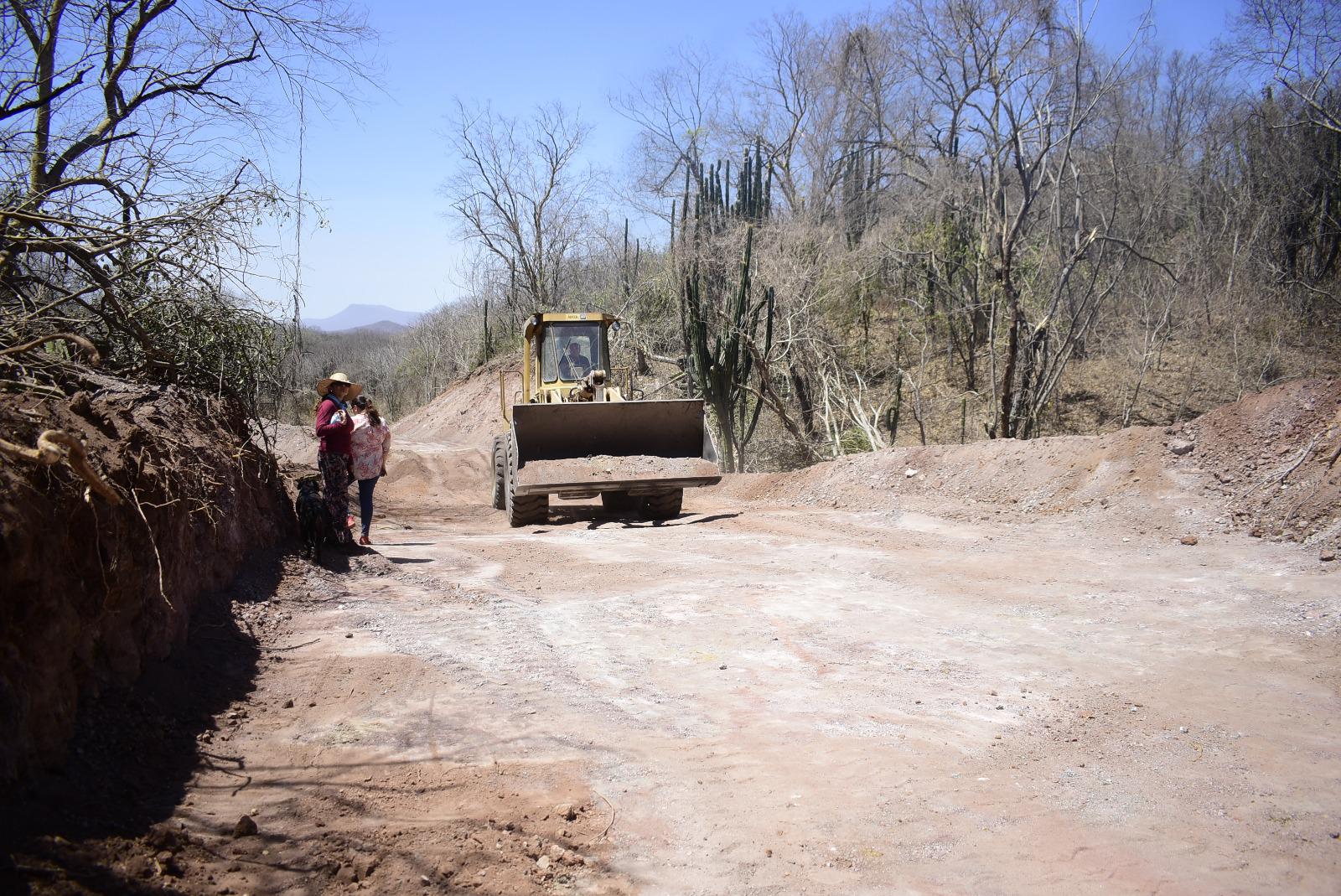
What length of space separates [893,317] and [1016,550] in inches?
718

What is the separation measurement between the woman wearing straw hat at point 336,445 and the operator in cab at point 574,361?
18.7 ft

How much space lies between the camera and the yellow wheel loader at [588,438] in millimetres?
11648

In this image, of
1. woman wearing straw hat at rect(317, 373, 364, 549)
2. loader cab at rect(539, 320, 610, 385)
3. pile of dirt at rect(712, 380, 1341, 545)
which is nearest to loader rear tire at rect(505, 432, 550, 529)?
loader cab at rect(539, 320, 610, 385)

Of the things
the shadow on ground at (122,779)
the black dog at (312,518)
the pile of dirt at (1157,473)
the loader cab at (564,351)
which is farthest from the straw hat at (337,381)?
the pile of dirt at (1157,473)

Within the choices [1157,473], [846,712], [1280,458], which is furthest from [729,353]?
[846,712]

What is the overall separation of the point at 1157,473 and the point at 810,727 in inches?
302

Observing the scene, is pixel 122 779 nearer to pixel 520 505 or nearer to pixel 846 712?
pixel 846 712

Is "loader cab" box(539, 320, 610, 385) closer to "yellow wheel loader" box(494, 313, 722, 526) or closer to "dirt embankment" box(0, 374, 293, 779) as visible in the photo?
"yellow wheel loader" box(494, 313, 722, 526)

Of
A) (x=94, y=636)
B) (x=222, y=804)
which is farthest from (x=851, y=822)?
(x=94, y=636)

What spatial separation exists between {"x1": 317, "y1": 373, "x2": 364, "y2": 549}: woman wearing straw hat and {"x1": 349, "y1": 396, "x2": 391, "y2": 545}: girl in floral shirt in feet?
0.79

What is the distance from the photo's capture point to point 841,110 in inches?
1292

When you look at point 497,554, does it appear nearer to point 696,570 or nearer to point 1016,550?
point 696,570

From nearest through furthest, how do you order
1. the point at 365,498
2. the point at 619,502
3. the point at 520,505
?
the point at 365,498
the point at 520,505
the point at 619,502

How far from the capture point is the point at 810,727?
4.92m
